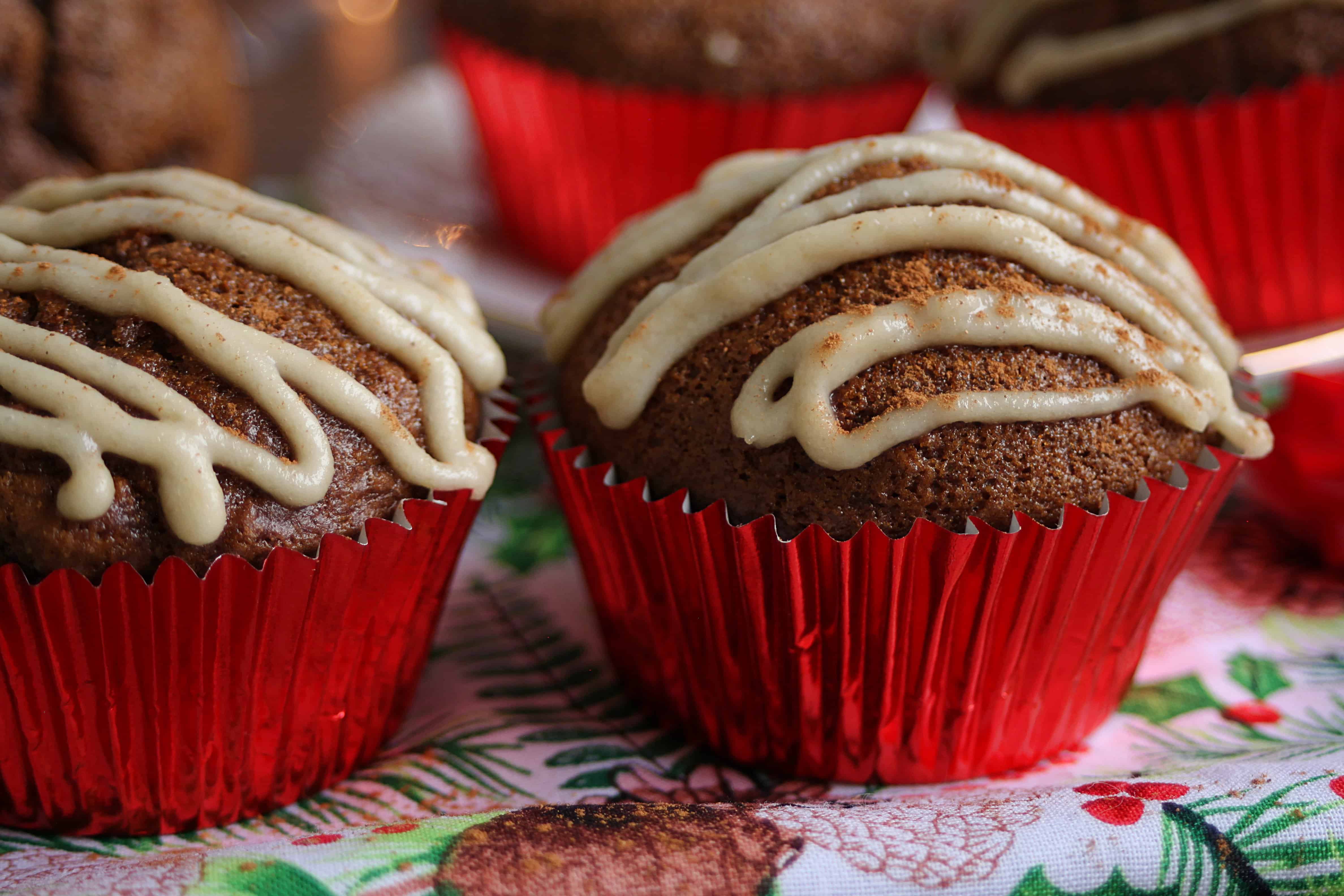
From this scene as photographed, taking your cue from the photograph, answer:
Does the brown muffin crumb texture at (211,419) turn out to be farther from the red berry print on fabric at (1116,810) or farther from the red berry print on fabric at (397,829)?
the red berry print on fabric at (1116,810)

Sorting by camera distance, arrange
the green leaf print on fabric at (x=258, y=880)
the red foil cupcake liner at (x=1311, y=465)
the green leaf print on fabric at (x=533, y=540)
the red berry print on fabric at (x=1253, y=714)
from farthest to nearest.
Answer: the green leaf print on fabric at (x=533, y=540)
the red foil cupcake liner at (x=1311, y=465)
the red berry print on fabric at (x=1253, y=714)
the green leaf print on fabric at (x=258, y=880)

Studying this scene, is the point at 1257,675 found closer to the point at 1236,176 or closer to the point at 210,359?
the point at 1236,176

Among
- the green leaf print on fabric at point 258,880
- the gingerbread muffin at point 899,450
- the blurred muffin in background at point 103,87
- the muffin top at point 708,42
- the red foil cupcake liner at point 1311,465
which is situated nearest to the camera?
the green leaf print on fabric at point 258,880

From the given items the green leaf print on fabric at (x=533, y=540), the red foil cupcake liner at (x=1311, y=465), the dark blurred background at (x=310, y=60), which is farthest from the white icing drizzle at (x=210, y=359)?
the dark blurred background at (x=310, y=60)

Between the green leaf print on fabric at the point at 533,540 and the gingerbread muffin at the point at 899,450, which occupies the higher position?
the green leaf print on fabric at the point at 533,540

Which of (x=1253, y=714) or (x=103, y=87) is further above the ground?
(x=103, y=87)

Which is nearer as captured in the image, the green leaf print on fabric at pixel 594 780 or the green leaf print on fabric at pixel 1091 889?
the green leaf print on fabric at pixel 1091 889

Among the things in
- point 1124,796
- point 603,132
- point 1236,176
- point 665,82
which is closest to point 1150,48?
point 1236,176

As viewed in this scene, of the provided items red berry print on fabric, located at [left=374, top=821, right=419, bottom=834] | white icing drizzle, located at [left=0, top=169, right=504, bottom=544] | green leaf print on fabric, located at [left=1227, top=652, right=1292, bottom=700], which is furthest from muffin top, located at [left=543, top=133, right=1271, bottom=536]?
red berry print on fabric, located at [left=374, top=821, right=419, bottom=834]
